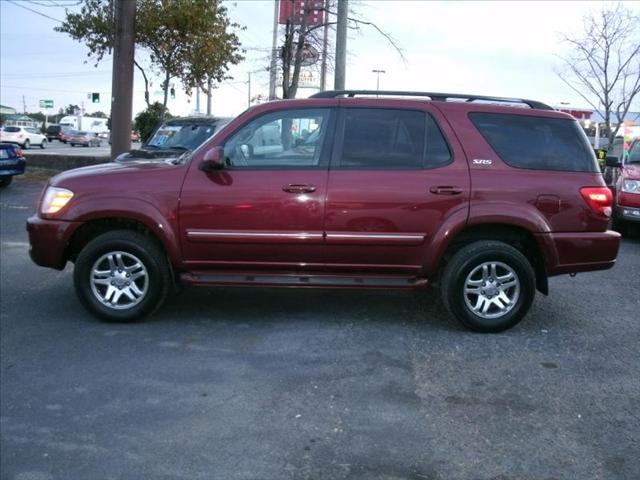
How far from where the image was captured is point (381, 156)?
522cm

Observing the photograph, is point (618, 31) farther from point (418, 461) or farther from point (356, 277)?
point (418, 461)

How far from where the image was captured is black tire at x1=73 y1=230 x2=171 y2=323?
5.22 m

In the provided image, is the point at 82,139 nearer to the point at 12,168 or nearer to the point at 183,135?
the point at 12,168

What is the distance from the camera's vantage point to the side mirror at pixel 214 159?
499cm

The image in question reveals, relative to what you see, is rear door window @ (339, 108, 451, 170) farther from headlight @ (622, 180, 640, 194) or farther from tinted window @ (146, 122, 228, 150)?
headlight @ (622, 180, 640, 194)

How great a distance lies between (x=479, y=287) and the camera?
5270mm

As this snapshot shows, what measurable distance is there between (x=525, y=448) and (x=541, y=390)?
2.70 ft

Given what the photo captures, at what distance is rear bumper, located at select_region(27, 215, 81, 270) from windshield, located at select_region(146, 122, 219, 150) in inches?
211

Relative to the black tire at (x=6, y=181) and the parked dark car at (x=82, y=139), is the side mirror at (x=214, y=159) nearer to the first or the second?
the black tire at (x=6, y=181)

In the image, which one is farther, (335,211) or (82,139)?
(82,139)

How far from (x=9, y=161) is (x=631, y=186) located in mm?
12459

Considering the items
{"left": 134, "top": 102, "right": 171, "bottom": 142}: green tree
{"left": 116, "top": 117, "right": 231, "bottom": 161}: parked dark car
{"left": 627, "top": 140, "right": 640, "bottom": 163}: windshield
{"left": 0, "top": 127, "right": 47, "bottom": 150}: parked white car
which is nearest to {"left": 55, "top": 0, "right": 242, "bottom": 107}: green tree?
{"left": 134, "top": 102, "right": 171, "bottom": 142}: green tree

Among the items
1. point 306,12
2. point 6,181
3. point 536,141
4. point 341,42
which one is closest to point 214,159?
point 536,141

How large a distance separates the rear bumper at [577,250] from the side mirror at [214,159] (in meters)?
2.61
